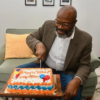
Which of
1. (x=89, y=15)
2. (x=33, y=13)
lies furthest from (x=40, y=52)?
(x=89, y=15)

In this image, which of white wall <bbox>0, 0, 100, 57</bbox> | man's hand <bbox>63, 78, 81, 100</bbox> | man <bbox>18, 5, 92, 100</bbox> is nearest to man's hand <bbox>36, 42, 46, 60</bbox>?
man <bbox>18, 5, 92, 100</bbox>

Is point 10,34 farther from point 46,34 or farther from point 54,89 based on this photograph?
point 54,89

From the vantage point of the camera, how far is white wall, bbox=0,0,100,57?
7.87 feet

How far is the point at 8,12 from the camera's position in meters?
2.42

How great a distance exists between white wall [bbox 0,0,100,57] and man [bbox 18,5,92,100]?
1.09 metres

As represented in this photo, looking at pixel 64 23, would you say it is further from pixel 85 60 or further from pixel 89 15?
pixel 89 15

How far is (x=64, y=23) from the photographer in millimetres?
1151

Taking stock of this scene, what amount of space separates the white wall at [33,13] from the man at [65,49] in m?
1.09

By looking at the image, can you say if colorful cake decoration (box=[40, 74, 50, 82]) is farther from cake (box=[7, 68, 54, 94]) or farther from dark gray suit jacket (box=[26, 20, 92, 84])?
dark gray suit jacket (box=[26, 20, 92, 84])

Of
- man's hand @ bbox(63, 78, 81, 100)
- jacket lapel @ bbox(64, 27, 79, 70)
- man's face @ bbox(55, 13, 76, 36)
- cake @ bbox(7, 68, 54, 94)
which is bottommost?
man's hand @ bbox(63, 78, 81, 100)

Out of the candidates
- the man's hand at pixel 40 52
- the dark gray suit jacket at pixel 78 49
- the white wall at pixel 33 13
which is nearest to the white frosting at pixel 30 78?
the man's hand at pixel 40 52

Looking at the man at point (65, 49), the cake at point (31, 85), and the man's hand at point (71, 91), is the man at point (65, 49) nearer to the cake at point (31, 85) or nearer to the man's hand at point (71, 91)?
the man's hand at point (71, 91)

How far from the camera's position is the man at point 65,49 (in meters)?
1.22

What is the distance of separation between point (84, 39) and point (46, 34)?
0.41 m
